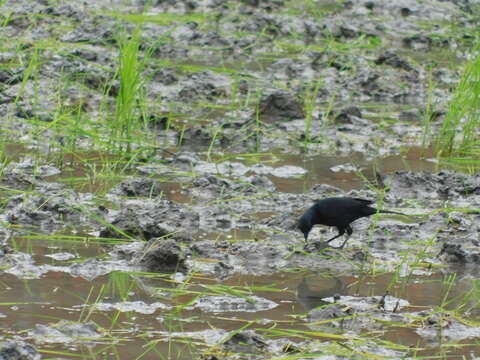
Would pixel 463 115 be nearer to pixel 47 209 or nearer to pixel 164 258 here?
pixel 47 209

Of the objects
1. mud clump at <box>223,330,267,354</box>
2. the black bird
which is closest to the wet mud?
mud clump at <box>223,330,267,354</box>

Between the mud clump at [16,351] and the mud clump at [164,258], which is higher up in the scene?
the mud clump at [16,351]

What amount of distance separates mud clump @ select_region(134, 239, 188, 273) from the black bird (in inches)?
35.3

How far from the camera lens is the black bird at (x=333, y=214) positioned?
6.84 meters

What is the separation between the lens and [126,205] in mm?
7484

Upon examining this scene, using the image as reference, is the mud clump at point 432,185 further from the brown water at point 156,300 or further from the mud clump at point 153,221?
the mud clump at point 153,221

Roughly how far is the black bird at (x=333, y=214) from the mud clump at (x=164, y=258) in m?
0.90

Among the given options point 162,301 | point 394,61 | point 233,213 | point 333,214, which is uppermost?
point 333,214

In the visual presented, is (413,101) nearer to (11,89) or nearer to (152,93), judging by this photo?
(152,93)

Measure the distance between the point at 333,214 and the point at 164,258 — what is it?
1.15m

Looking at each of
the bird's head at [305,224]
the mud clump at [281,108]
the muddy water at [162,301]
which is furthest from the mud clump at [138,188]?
the mud clump at [281,108]

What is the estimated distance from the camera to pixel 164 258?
6.25 m

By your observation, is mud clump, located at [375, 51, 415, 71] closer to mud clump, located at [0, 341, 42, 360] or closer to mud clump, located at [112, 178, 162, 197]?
mud clump, located at [112, 178, 162, 197]

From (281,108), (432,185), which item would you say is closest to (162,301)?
(432,185)
